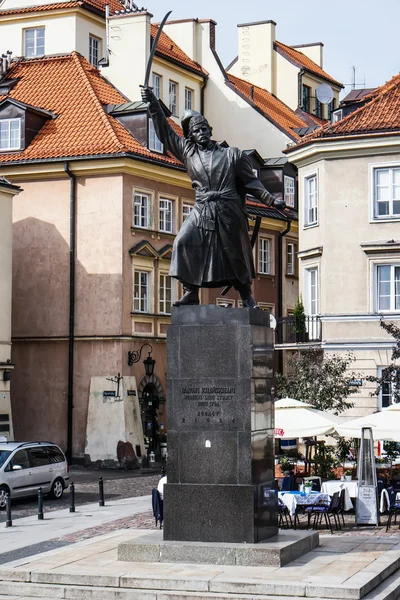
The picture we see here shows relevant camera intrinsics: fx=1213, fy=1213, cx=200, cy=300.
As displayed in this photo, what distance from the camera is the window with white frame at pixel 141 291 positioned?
42.3m

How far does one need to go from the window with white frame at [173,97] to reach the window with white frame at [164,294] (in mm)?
9091

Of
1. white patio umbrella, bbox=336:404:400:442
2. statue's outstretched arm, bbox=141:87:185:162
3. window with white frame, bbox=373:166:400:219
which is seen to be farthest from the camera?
window with white frame, bbox=373:166:400:219

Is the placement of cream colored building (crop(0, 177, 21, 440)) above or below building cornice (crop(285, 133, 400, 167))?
below

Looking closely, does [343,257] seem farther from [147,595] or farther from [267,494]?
[147,595]

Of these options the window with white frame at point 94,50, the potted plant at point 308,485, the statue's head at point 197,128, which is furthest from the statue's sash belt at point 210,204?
the window with white frame at point 94,50

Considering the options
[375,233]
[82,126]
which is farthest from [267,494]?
[82,126]

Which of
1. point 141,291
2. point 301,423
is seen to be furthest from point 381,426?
point 141,291

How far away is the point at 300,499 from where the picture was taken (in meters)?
→ 21.8

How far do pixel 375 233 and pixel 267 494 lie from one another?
852 inches

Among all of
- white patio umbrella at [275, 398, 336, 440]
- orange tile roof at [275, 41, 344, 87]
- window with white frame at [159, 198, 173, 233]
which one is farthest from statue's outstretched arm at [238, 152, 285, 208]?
orange tile roof at [275, 41, 344, 87]

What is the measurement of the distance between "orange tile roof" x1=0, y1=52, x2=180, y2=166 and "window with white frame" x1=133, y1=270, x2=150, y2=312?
4.15m

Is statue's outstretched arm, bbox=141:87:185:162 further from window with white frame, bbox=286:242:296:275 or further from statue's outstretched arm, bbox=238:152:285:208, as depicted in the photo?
window with white frame, bbox=286:242:296:275

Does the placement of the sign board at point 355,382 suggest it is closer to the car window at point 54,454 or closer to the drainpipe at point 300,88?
the car window at point 54,454

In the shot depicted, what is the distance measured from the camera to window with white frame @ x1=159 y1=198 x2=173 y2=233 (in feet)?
145
